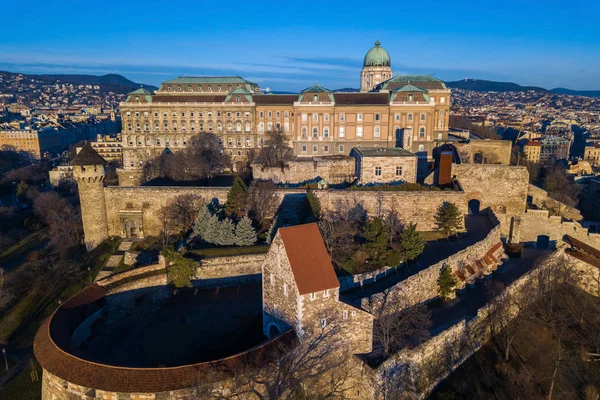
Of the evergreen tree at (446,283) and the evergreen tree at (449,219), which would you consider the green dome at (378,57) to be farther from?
the evergreen tree at (446,283)

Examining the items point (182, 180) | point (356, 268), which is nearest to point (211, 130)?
point (182, 180)

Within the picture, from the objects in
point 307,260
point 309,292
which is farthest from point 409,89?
point 309,292

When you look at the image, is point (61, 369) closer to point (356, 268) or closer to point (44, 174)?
point (356, 268)

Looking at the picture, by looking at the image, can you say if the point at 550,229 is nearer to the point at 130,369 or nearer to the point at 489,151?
A: the point at 489,151

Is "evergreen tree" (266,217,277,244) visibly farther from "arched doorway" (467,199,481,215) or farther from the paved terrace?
"arched doorway" (467,199,481,215)

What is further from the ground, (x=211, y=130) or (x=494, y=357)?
(x=211, y=130)

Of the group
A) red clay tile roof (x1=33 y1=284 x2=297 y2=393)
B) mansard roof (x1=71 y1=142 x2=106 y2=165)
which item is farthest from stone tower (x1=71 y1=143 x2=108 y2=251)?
red clay tile roof (x1=33 y1=284 x2=297 y2=393)
